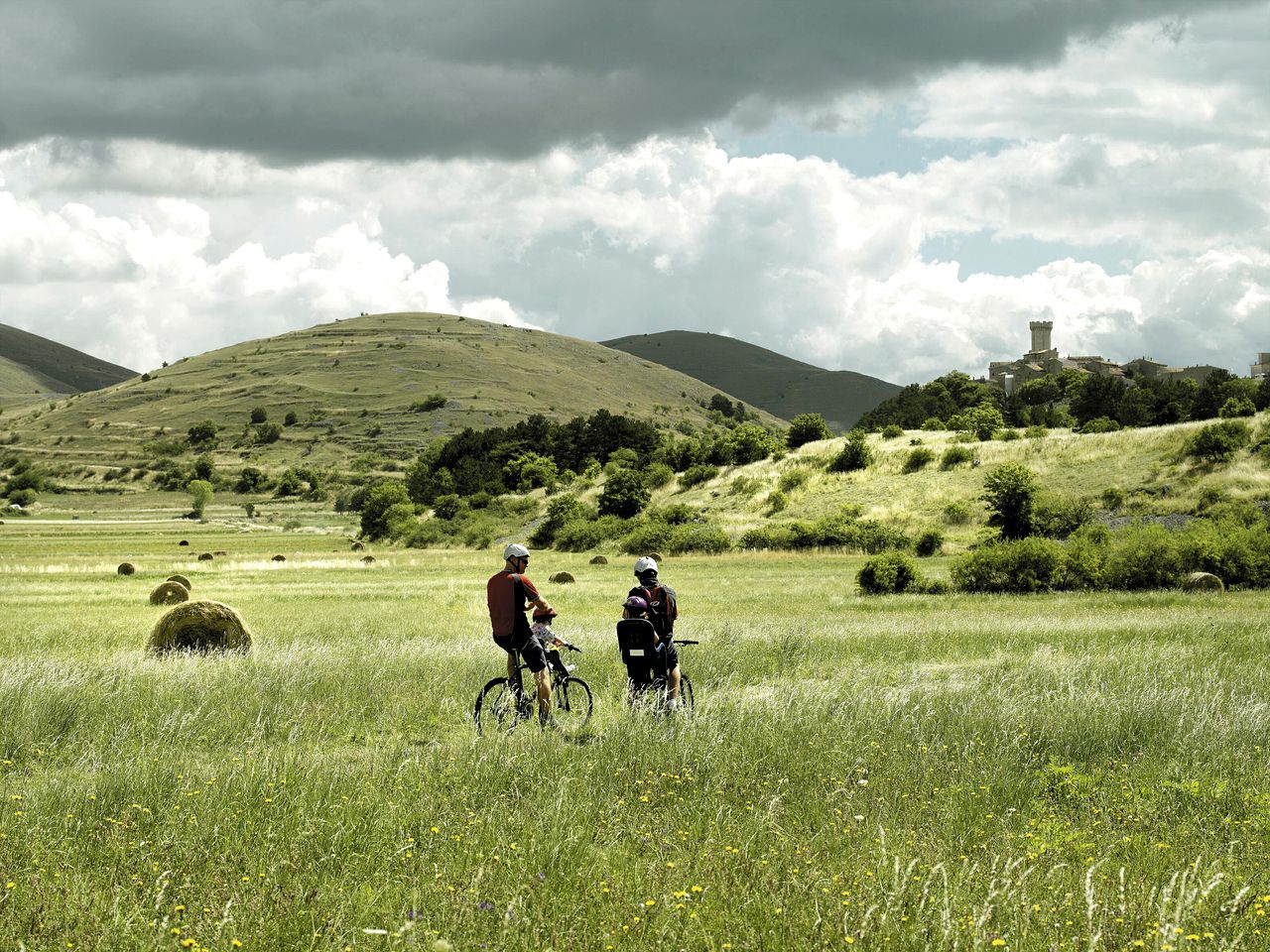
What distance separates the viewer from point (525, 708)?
12.0 metres

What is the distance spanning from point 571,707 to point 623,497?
6414 cm

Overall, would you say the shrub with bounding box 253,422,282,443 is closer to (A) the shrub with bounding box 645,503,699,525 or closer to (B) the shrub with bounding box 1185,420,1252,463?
(A) the shrub with bounding box 645,503,699,525

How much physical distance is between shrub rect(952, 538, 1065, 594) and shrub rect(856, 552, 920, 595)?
1676mm

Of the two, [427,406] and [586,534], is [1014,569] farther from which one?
[427,406]

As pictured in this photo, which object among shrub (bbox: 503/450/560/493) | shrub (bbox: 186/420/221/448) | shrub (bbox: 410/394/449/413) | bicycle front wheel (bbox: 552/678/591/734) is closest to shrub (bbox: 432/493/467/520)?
shrub (bbox: 503/450/560/493)

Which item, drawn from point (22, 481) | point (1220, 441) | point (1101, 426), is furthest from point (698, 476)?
point (22, 481)

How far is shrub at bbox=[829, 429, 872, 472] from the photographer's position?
249 ft

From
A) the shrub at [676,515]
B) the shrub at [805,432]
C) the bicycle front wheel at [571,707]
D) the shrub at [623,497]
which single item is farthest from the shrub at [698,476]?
the bicycle front wheel at [571,707]

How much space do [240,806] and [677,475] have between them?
7629 centimetres

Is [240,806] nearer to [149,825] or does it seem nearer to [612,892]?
[149,825]

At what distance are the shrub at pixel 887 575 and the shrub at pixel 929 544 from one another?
17426 millimetres

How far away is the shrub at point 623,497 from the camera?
253 feet

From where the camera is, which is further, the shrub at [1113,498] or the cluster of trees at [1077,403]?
the cluster of trees at [1077,403]

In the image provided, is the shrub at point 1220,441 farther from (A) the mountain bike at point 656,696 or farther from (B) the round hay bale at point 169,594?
(A) the mountain bike at point 656,696
